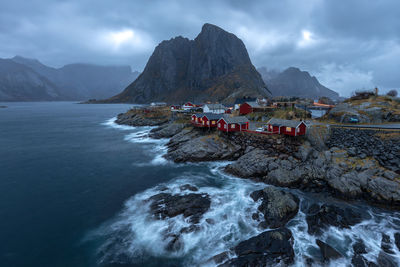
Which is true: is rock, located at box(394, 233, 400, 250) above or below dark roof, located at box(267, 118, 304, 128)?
below

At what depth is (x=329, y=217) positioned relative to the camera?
Result: 20.6m

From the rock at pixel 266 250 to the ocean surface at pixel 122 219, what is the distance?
877 millimetres

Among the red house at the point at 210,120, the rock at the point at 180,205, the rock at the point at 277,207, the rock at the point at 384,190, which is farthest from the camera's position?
the red house at the point at 210,120

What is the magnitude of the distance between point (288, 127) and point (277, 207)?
20.2 meters

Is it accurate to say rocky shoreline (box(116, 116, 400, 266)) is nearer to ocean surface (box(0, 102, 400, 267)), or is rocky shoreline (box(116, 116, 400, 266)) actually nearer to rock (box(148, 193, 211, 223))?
rock (box(148, 193, 211, 223))

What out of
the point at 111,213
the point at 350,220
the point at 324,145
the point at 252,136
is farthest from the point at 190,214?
the point at 324,145

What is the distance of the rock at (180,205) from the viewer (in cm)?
2147

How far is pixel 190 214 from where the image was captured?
2138 cm

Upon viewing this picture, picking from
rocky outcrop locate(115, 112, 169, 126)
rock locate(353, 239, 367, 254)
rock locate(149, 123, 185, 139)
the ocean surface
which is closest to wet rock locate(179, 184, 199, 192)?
the ocean surface

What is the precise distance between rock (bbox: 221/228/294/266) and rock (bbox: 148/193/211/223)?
591 centimetres

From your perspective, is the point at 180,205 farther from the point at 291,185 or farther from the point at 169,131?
the point at 169,131

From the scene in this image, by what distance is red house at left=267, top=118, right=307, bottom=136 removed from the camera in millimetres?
35869

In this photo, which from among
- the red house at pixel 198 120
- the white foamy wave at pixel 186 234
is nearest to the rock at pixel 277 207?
the white foamy wave at pixel 186 234

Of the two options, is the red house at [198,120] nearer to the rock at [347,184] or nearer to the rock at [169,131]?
the rock at [169,131]
